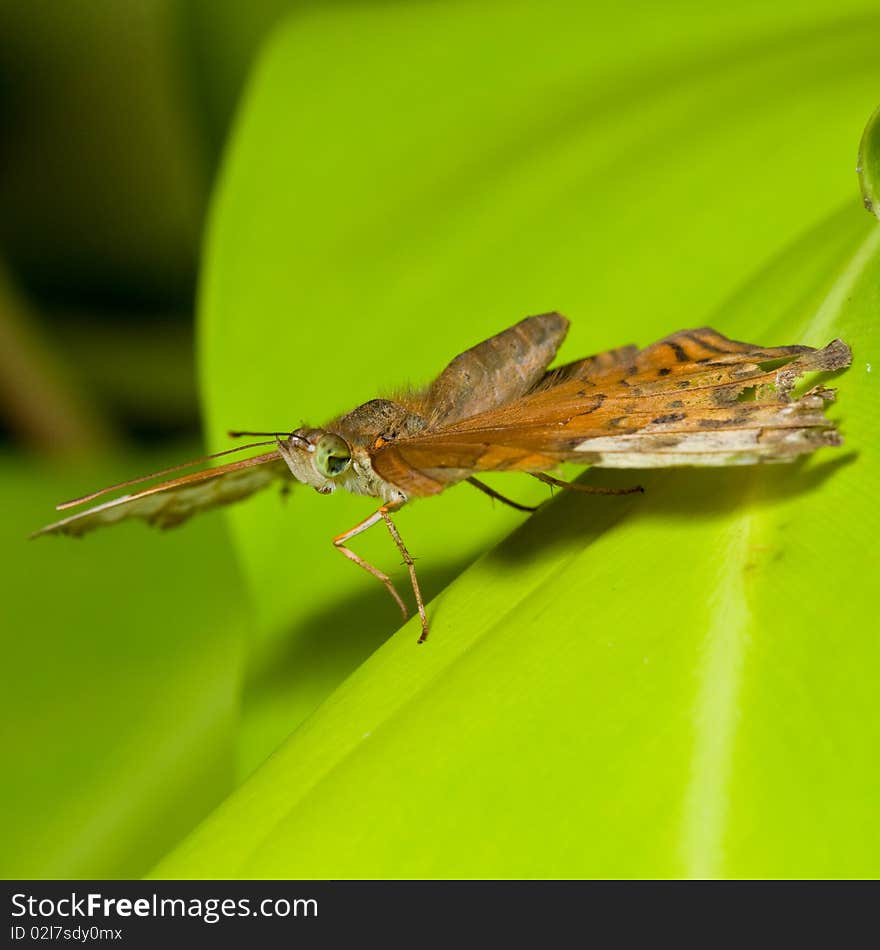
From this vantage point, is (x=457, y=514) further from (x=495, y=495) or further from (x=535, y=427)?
(x=535, y=427)

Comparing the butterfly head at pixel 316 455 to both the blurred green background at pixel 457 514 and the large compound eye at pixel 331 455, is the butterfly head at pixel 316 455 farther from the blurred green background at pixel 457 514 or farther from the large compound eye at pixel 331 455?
the blurred green background at pixel 457 514

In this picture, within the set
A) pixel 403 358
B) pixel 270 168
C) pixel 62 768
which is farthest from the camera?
pixel 270 168

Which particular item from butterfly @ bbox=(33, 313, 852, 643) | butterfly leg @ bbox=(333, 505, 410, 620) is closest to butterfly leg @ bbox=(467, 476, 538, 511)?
butterfly @ bbox=(33, 313, 852, 643)

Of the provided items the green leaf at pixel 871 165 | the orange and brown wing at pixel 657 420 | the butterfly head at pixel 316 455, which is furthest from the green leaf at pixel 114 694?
the green leaf at pixel 871 165

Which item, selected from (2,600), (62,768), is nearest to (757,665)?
(62,768)

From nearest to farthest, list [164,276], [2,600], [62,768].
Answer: [62,768] → [2,600] → [164,276]

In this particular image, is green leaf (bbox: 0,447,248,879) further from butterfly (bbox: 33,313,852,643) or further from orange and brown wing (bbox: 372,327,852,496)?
orange and brown wing (bbox: 372,327,852,496)
